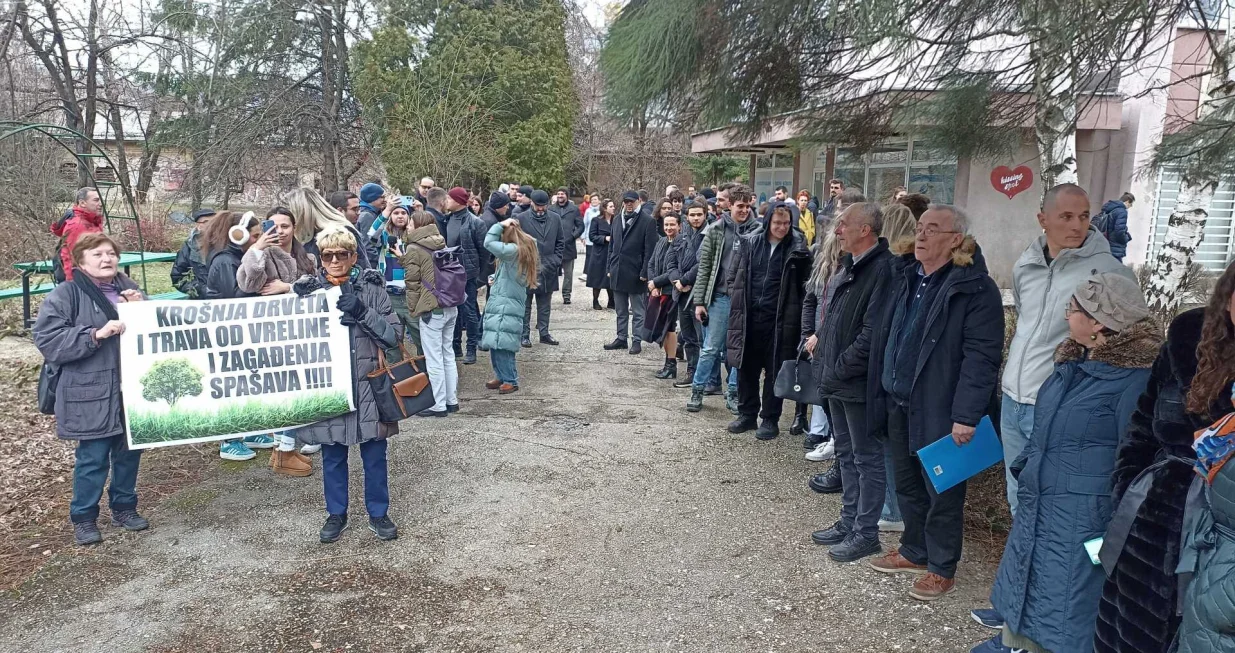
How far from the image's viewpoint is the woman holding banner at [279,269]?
475cm

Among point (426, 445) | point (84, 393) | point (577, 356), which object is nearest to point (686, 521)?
point (426, 445)

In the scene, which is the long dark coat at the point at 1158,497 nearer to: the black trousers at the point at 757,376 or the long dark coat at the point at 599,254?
the black trousers at the point at 757,376

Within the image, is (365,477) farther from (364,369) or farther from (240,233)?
(240,233)

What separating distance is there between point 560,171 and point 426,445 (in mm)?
20008

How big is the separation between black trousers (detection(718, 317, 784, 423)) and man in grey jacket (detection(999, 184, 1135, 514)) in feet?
8.30

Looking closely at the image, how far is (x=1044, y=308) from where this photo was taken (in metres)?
3.49

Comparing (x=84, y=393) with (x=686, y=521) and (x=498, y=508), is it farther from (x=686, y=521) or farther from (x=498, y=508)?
(x=686, y=521)

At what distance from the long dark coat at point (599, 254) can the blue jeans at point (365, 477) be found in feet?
24.3

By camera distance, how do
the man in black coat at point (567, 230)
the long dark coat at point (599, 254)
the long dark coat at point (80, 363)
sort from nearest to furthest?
the long dark coat at point (80, 363) < the man in black coat at point (567, 230) < the long dark coat at point (599, 254)

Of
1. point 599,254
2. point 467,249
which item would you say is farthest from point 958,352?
point 599,254

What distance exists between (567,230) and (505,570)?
7.90 meters

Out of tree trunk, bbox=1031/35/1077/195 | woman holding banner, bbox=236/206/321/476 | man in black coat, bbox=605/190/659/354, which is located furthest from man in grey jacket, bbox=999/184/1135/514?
man in black coat, bbox=605/190/659/354

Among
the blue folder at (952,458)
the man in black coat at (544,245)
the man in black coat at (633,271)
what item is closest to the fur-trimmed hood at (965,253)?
the blue folder at (952,458)

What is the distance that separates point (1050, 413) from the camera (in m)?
2.88
